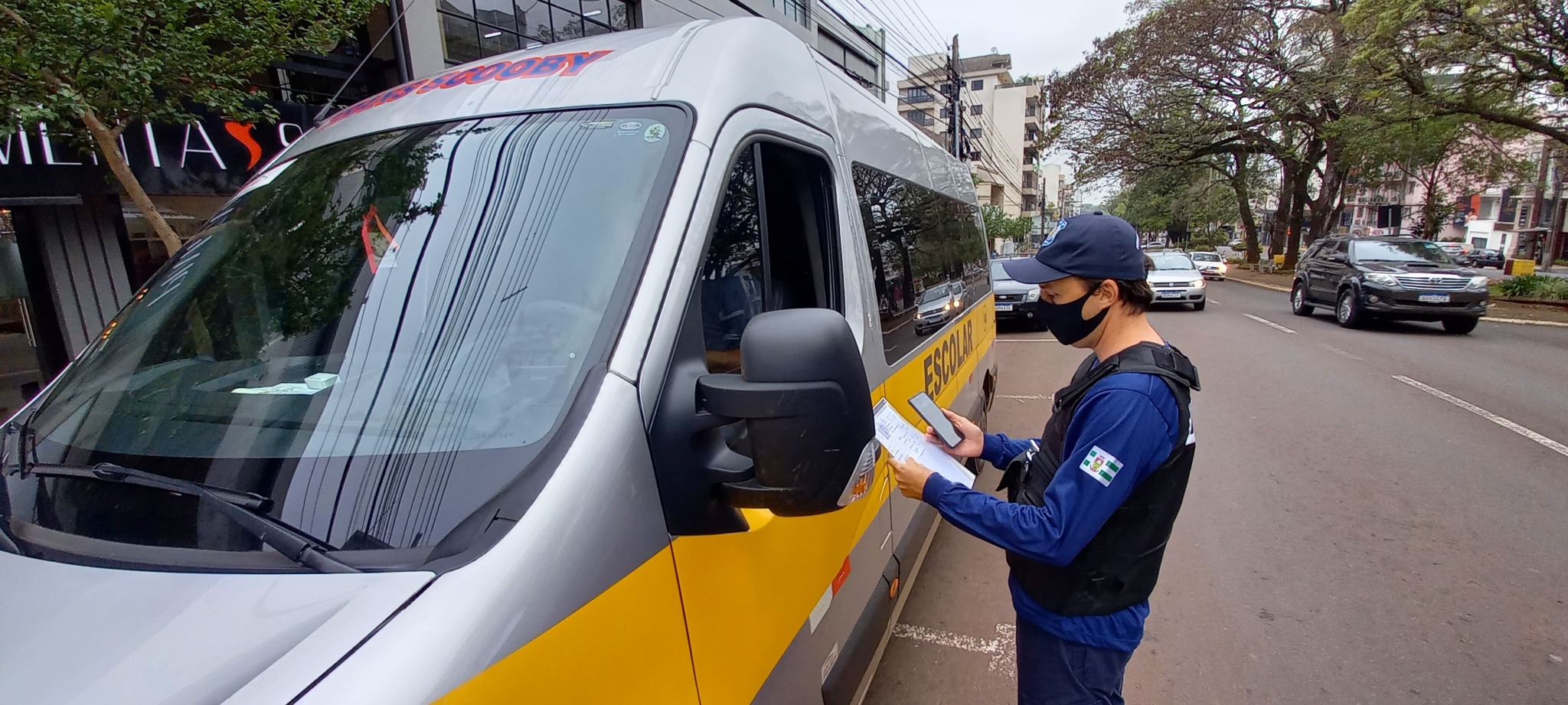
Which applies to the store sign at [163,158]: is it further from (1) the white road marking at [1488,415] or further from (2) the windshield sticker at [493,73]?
(1) the white road marking at [1488,415]

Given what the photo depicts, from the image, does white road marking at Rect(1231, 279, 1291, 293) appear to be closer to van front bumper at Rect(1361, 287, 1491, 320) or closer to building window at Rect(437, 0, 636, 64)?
van front bumper at Rect(1361, 287, 1491, 320)

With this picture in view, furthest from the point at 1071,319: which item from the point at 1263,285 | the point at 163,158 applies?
the point at 1263,285

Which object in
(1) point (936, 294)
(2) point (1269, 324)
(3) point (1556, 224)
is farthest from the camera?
(3) point (1556, 224)

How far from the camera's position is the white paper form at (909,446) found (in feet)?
5.71

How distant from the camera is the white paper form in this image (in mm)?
1739

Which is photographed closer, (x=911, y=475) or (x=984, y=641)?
(x=911, y=475)

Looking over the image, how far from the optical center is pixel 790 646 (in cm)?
176

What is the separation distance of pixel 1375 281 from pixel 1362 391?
554 centimetres

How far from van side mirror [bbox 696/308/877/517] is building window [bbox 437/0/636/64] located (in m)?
9.12

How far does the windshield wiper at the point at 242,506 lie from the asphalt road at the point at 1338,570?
235 cm

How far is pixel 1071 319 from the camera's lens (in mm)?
1781

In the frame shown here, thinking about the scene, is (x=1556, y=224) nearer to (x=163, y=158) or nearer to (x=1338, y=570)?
(x=1338, y=570)

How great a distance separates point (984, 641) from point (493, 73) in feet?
9.72

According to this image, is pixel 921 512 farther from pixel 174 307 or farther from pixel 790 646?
pixel 174 307
